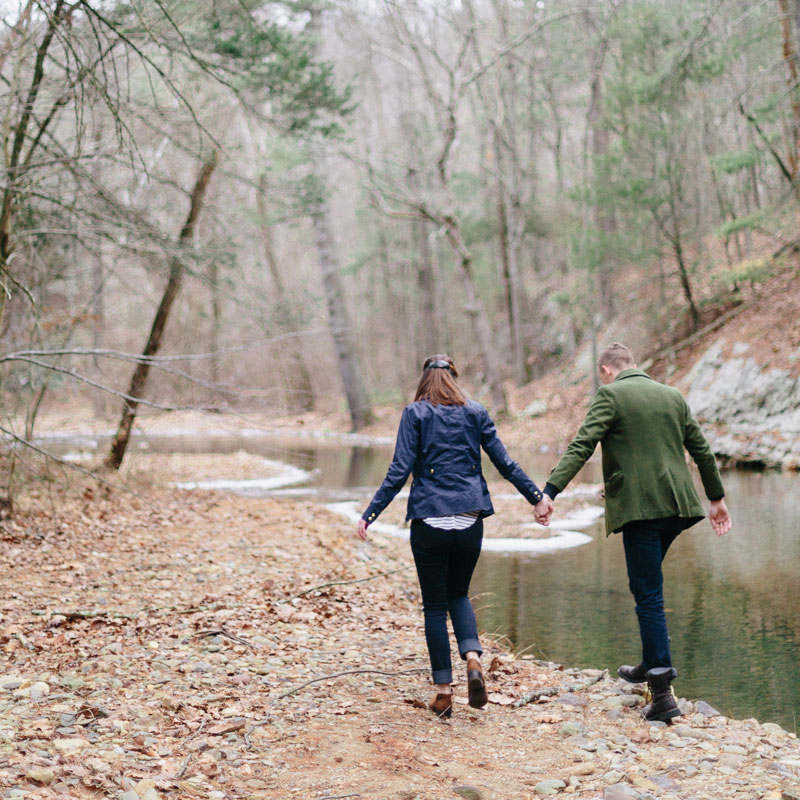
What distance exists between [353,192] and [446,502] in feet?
126

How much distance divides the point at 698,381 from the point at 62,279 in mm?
13477

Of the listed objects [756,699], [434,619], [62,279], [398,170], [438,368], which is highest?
[398,170]

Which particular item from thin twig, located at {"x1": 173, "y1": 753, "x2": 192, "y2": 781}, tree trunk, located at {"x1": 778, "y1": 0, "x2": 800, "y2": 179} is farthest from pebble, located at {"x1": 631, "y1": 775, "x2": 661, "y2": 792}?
tree trunk, located at {"x1": 778, "y1": 0, "x2": 800, "y2": 179}

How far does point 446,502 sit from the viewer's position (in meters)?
4.52

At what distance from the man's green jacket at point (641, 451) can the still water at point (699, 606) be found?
5.08 ft

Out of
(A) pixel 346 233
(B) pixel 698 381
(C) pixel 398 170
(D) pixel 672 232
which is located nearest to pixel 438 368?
(B) pixel 698 381

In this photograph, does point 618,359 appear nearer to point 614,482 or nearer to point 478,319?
point 614,482

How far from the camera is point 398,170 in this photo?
106 feet

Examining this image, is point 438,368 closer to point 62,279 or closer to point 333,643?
point 333,643

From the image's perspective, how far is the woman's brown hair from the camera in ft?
15.6

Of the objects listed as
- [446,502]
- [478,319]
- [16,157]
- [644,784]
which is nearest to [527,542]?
[446,502]

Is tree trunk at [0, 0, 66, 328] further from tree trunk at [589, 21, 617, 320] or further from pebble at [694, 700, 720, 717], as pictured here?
tree trunk at [589, 21, 617, 320]

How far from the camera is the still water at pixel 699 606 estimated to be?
5.52 metres

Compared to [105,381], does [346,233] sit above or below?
above
